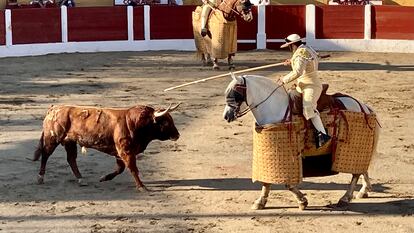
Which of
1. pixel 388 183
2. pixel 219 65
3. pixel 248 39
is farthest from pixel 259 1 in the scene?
pixel 388 183

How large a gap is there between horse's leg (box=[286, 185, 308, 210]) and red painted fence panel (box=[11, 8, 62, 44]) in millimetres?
11163

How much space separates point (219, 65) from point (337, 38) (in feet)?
11.8

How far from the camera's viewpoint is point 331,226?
6.04 m

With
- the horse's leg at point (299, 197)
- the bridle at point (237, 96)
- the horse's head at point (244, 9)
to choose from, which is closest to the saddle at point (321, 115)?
the horse's leg at point (299, 197)

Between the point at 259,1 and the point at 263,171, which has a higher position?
the point at 259,1

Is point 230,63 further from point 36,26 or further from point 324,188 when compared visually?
point 324,188

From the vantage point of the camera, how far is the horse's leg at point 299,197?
633cm

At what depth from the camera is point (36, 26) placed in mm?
16750

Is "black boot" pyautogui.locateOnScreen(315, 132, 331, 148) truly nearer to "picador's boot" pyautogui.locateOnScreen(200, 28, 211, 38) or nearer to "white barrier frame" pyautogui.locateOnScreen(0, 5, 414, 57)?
"picador's boot" pyautogui.locateOnScreen(200, 28, 211, 38)

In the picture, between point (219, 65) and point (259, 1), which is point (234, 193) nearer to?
point (219, 65)

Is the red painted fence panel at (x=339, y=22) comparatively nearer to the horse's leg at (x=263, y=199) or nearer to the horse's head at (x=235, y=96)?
the horse's leg at (x=263, y=199)

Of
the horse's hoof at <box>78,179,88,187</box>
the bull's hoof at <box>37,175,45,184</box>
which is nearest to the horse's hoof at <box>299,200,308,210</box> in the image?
the horse's hoof at <box>78,179,88,187</box>

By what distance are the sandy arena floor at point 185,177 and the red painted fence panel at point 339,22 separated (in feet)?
14.1

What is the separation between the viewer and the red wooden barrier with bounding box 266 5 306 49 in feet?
57.7
